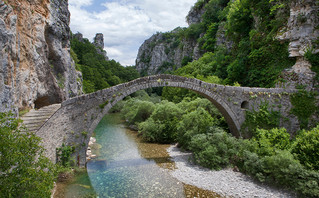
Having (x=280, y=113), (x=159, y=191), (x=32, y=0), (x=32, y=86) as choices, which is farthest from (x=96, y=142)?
→ (x=280, y=113)

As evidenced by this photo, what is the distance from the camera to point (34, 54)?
957 centimetres

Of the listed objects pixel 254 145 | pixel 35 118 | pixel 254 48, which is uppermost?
pixel 254 48

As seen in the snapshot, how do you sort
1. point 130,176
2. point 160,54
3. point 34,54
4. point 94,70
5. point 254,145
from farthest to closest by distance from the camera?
point 160,54 < point 94,70 < point 254,145 < point 130,176 < point 34,54

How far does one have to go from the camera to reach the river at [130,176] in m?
8.22

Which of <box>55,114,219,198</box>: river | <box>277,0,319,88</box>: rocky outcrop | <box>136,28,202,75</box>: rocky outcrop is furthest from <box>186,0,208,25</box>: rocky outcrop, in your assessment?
<box>55,114,219,198</box>: river

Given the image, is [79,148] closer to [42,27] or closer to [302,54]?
[42,27]

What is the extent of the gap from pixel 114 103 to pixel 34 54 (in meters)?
4.37

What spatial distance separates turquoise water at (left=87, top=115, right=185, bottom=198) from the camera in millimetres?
8375

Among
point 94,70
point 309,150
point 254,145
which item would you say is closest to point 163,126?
point 254,145

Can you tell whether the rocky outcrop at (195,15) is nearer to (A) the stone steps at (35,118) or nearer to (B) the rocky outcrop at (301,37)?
(B) the rocky outcrop at (301,37)

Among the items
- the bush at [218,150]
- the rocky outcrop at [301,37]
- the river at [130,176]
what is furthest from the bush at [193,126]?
the rocky outcrop at [301,37]

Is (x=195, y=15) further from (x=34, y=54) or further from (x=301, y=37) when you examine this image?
(x=34, y=54)

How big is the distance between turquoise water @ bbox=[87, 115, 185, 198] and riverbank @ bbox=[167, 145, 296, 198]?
697mm

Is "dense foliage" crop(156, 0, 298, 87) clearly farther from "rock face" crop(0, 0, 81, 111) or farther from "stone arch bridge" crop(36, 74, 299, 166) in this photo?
"rock face" crop(0, 0, 81, 111)
